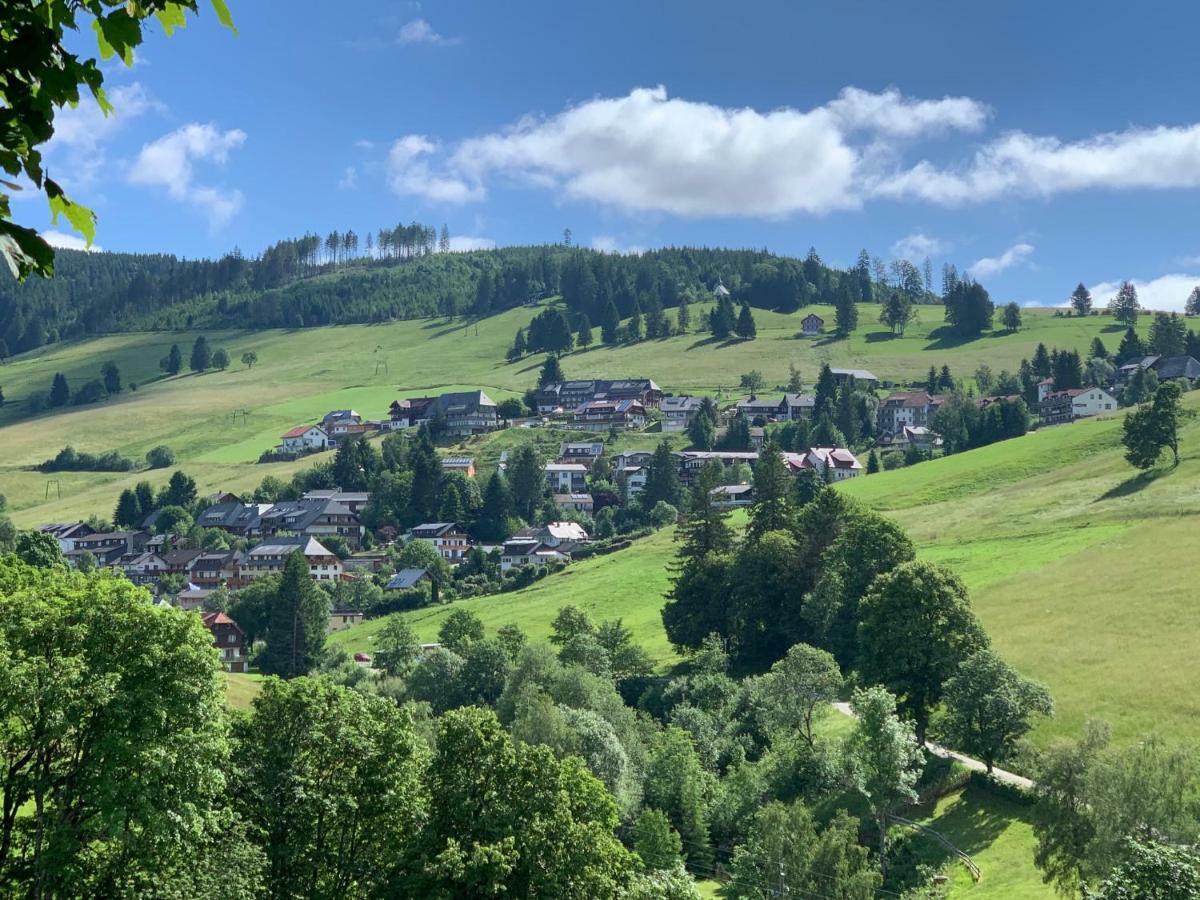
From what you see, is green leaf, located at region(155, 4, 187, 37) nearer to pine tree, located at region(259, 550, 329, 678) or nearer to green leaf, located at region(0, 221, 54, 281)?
green leaf, located at region(0, 221, 54, 281)

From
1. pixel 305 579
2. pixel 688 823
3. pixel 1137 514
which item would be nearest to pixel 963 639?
pixel 688 823

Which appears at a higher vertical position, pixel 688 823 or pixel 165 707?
pixel 165 707

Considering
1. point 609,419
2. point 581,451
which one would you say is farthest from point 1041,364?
point 581,451

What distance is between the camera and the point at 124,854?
84.6 ft

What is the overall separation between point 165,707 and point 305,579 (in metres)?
73.7

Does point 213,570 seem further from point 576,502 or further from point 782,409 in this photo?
point 782,409

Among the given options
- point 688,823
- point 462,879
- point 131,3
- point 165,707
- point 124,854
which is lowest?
point 688,823

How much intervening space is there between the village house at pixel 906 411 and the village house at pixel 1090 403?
24.7 m

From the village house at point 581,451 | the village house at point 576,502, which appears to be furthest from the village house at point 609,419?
the village house at point 576,502

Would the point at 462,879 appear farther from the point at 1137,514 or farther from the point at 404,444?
the point at 404,444

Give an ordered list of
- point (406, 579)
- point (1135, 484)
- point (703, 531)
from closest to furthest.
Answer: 1. point (703, 531)
2. point (1135, 484)
3. point (406, 579)

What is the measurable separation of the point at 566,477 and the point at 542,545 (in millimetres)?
33900

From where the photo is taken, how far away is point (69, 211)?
5746 mm

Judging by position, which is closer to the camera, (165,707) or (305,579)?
(165,707)
